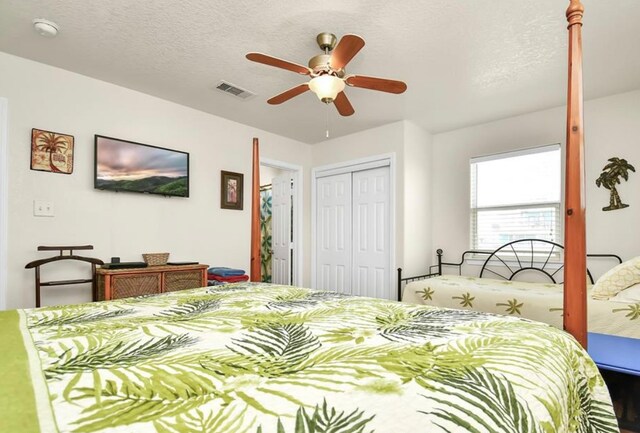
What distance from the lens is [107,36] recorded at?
7.45 ft

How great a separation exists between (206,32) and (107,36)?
698 mm

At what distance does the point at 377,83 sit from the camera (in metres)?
2.23

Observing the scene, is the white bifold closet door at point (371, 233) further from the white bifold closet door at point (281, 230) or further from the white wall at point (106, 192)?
the white wall at point (106, 192)

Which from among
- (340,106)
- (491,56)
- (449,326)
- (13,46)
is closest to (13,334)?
(449,326)

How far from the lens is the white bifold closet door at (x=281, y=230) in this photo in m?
4.81

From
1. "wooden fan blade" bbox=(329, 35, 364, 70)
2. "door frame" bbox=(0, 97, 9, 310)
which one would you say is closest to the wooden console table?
"door frame" bbox=(0, 97, 9, 310)

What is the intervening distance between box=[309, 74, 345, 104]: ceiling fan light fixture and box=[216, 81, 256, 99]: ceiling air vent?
1.14 m

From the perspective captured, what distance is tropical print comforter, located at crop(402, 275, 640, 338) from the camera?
2170 millimetres

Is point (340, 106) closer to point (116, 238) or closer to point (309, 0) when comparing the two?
point (309, 0)

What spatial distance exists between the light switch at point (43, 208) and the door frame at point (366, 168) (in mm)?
2977

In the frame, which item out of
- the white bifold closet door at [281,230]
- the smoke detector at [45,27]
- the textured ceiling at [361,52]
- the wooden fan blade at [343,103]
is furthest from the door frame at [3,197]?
the white bifold closet door at [281,230]

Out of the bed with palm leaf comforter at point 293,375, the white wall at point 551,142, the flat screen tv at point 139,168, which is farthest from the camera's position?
the white wall at point 551,142

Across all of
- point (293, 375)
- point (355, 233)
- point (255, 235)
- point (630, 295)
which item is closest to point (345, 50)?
point (255, 235)

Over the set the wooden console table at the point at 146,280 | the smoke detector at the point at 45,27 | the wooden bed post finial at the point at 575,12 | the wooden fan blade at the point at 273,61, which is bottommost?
the wooden console table at the point at 146,280
